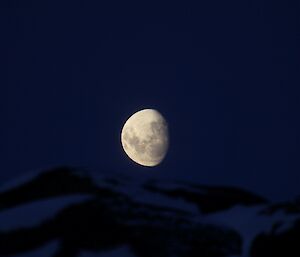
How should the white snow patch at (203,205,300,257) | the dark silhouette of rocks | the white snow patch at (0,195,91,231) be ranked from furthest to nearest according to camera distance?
the white snow patch at (0,195,91,231) < the dark silhouette of rocks < the white snow patch at (203,205,300,257)

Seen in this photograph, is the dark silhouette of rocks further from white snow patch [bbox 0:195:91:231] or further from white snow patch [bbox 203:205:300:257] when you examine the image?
white snow patch [bbox 0:195:91:231]

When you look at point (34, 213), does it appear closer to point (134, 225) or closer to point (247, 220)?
point (134, 225)

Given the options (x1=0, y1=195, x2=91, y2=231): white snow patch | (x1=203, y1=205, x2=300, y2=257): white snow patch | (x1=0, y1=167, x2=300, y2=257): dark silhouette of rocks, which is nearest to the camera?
(x1=203, y1=205, x2=300, y2=257): white snow patch

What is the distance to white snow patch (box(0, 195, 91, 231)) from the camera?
123 feet

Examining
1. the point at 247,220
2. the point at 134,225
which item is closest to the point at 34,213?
the point at 134,225

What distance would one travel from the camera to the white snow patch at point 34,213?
123 ft

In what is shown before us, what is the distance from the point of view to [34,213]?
38.2 metres

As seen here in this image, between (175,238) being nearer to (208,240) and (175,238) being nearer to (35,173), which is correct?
(208,240)

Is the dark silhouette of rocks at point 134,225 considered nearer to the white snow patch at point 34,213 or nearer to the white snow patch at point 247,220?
the white snow patch at point 247,220

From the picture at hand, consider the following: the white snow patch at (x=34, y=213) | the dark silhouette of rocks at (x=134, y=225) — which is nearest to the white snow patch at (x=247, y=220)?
the dark silhouette of rocks at (x=134, y=225)

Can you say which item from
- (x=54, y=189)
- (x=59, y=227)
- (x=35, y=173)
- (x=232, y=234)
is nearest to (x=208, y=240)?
(x=232, y=234)

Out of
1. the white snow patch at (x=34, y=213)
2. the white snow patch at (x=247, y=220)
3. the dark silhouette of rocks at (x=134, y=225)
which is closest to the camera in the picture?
the white snow patch at (x=247, y=220)

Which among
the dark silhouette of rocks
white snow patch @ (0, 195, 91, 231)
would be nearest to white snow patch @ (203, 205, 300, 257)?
the dark silhouette of rocks

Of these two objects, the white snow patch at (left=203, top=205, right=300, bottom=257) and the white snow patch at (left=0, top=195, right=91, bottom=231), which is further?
the white snow patch at (left=0, top=195, right=91, bottom=231)
